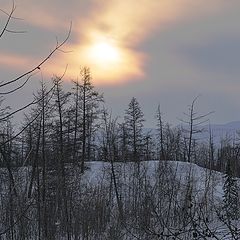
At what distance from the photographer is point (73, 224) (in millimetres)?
14750

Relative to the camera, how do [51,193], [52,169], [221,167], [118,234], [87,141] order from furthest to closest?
[221,167] < [87,141] < [52,169] < [51,193] < [118,234]

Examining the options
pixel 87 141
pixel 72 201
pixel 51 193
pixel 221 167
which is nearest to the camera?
pixel 72 201

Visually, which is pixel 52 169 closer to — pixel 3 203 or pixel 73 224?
pixel 73 224

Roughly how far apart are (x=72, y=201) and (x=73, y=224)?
693 millimetres

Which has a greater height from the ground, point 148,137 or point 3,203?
point 148,137

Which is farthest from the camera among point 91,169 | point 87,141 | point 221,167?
point 221,167

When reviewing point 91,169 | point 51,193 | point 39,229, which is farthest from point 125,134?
point 39,229

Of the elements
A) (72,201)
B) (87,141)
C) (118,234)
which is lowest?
(118,234)

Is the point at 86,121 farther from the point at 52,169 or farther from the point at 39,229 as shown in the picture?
the point at 39,229

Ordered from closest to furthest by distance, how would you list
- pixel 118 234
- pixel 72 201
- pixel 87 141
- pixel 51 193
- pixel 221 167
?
pixel 118 234, pixel 72 201, pixel 51 193, pixel 87 141, pixel 221 167

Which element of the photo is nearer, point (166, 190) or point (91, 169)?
point (166, 190)

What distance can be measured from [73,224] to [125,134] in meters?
38.0

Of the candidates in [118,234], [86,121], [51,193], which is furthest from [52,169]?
[86,121]

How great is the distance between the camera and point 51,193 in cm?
1759
